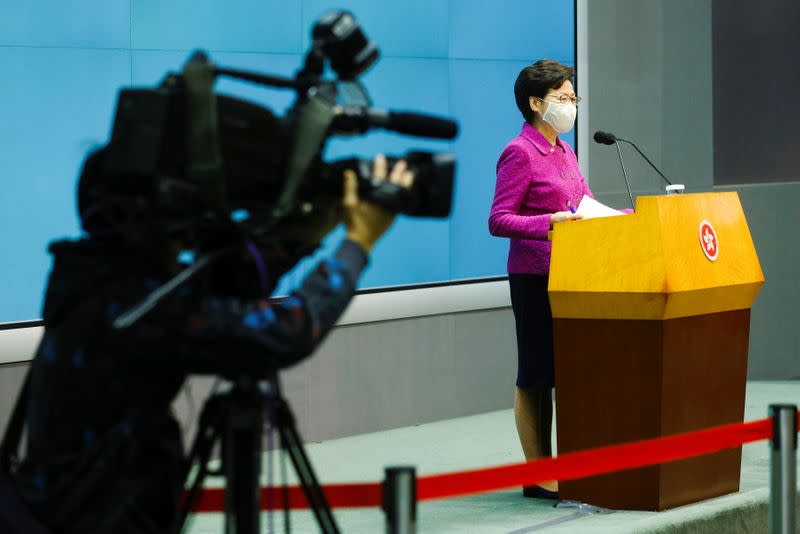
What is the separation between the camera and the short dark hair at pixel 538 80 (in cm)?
459

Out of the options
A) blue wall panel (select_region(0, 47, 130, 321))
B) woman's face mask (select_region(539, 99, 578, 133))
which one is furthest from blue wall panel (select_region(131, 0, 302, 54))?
woman's face mask (select_region(539, 99, 578, 133))

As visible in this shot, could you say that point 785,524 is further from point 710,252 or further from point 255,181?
point 255,181

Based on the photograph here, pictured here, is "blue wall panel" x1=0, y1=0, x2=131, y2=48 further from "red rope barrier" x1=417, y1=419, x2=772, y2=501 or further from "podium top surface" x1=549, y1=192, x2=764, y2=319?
"red rope barrier" x1=417, y1=419, x2=772, y2=501

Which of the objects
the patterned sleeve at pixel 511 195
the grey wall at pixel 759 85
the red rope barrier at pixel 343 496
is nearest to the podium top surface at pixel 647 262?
the patterned sleeve at pixel 511 195

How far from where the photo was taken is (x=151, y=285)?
2.11m

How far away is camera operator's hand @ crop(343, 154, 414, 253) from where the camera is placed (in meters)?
2.22

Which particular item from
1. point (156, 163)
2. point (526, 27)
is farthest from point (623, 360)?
point (526, 27)

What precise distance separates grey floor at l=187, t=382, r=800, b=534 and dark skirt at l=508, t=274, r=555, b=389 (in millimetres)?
453

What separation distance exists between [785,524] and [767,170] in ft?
17.7

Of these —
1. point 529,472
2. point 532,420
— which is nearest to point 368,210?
point 529,472

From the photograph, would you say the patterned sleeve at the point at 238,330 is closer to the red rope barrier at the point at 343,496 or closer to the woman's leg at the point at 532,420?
the red rope barrier at the point at 343,496

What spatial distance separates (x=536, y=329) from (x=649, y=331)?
540 millimetres

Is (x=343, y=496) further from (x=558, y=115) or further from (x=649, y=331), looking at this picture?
(x=558, y=115)

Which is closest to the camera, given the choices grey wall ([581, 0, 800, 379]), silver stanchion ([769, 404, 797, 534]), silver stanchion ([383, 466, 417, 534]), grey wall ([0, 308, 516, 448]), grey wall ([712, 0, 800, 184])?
silver stanchion ([383, 466, 417, 534])
